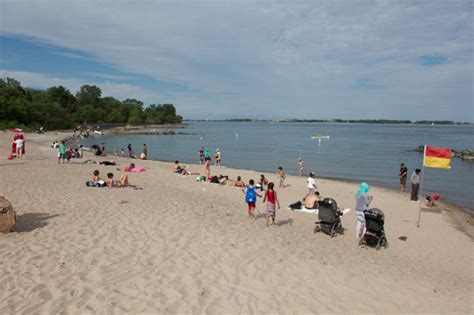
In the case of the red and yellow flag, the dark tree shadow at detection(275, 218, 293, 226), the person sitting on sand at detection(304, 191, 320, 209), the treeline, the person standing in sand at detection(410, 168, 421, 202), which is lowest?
the dark tree shadow at detection(275, 218, 293, 226)

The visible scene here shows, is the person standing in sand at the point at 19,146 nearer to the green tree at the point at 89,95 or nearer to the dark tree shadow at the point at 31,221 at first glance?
the dark tree shadow at the point at 31,221

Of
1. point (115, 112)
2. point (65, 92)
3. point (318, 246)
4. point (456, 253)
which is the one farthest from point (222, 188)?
point (115, 112)

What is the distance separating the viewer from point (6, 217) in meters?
7.93

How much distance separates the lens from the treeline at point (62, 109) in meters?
65.9

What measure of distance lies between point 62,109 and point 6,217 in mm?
96009

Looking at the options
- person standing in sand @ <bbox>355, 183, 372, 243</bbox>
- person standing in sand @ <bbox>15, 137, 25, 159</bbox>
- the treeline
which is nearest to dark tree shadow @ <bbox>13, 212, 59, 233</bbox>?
person standing in sand @ <bbox>355, 183, 372, 243</bbox>

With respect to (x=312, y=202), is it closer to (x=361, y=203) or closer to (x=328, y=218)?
(x=328, y=218)

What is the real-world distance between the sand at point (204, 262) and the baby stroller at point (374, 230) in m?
0.32

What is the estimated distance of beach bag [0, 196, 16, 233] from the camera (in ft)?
25.9

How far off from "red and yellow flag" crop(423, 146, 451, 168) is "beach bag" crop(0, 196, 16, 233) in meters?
12.3

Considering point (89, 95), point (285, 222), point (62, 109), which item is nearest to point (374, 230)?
point (285, 222)

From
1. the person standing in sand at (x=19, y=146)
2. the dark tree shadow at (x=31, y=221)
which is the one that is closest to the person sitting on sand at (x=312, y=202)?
the dark tree shadow at (x=31, y=221)

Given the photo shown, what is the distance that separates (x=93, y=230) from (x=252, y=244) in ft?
13.0

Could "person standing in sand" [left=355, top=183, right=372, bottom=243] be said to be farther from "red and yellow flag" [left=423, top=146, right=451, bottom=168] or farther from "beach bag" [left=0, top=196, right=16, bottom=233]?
"beach bag" [left=0, top=196, right=16, bottom=233]
